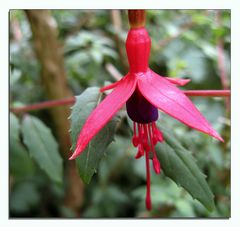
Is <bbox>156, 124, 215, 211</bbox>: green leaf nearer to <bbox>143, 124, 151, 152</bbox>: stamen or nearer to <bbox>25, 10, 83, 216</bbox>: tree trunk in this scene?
<bbox>143, 124, 151, 152</bbox>: stamen

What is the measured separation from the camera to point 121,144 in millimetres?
1147

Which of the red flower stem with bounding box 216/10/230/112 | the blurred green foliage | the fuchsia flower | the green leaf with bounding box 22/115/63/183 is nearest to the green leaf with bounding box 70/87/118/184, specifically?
the fuchsia flower

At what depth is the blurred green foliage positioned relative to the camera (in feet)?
3.17

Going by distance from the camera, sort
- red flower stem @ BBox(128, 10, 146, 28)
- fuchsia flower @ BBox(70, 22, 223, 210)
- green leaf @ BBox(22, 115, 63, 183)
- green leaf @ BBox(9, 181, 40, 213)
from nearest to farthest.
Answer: fuchsia flower @ BBox(70, 22, 223, 210), red flower stem @ BBox(128, 10, 146, 28), green leaf @ BBox(22, 115, 63, 183), green leaf @ BBox(9, 181, 40, 213)

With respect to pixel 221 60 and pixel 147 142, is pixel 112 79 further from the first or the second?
pixel 147 142

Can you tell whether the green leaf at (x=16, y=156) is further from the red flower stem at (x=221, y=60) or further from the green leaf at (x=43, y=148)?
the red flower stem at (x=221, y=60)

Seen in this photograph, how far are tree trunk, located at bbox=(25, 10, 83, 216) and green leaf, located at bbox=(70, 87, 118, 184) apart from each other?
42 cm

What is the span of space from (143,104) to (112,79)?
0.58m

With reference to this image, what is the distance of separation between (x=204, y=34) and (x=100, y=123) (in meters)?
0.85

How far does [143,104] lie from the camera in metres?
0.52

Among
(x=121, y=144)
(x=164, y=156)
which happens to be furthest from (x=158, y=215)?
(x=164, y=156)

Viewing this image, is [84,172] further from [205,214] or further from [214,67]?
[214,67]
